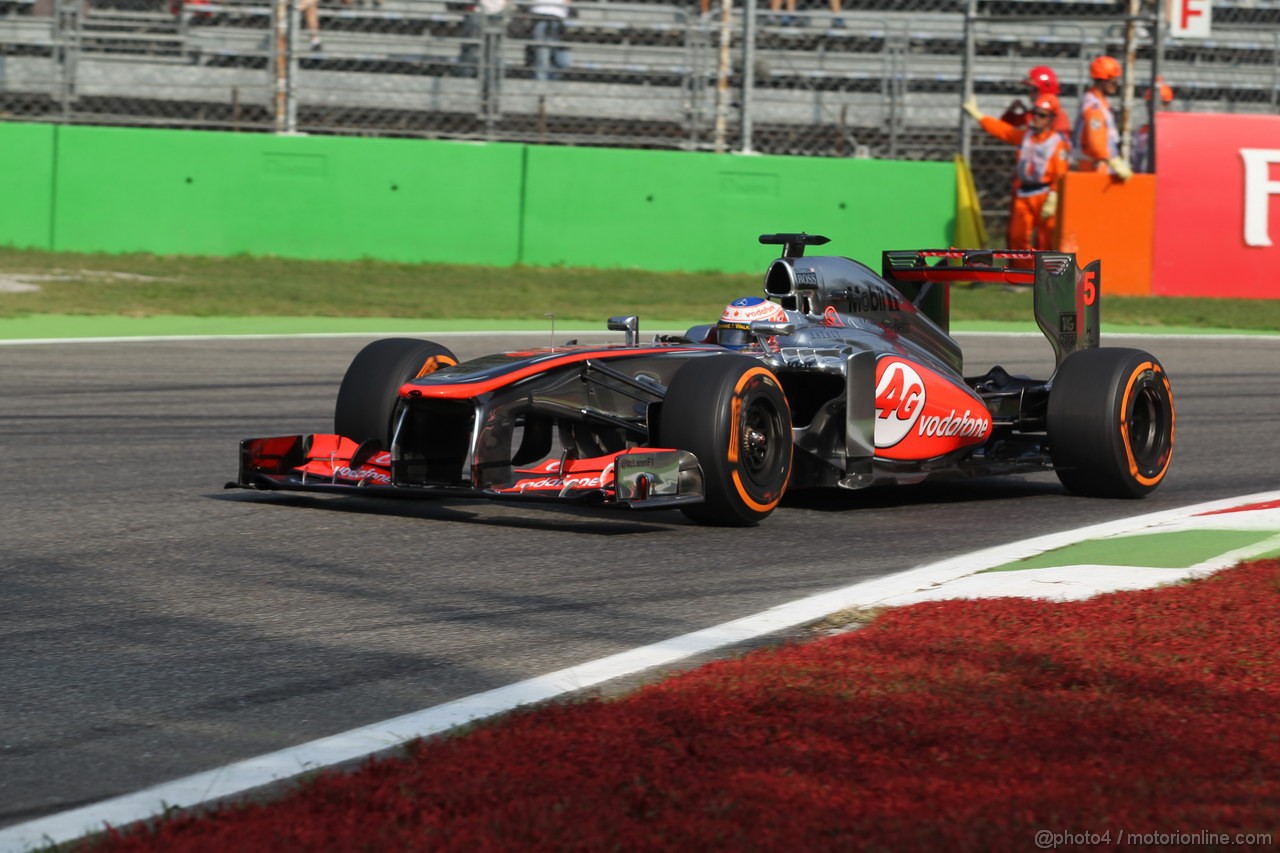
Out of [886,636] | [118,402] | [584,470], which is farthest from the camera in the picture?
[118,402]

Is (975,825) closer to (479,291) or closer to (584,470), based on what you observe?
(584,470)

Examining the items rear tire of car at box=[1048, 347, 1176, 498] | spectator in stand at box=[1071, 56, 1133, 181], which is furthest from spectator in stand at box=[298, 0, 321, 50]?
rear tire of car at box=[1048, 347, 1176, 498]

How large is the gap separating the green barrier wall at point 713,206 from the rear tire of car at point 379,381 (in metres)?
9.94

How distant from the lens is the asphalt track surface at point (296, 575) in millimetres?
4230

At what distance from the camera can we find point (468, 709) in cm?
427

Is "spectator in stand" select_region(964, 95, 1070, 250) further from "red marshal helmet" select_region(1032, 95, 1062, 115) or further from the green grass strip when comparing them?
the green grass strip

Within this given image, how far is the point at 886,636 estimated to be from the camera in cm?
491

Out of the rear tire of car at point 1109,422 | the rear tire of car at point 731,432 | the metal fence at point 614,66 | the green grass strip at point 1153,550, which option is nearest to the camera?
the green grass strip at point 1153,550

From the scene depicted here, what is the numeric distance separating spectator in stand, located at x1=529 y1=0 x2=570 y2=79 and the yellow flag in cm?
407

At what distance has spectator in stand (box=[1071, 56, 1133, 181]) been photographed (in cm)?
1778

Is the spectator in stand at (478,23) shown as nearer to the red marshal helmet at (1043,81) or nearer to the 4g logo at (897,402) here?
the red marshal helmet at (1043,81)

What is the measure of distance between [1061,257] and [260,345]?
254 inches

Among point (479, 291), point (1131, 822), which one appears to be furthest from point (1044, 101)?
point (1131, 822)

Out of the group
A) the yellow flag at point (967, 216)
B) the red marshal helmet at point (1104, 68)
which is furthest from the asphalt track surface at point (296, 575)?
the red marshal helmet at point (1104, 68)
